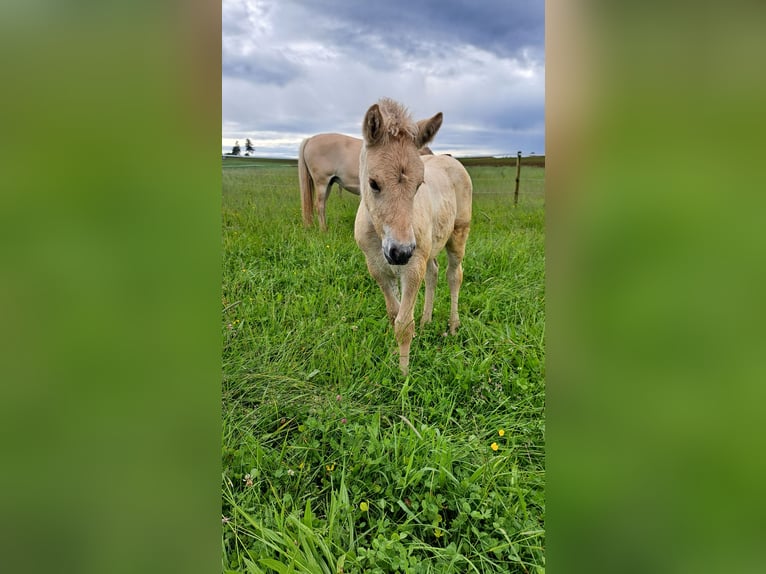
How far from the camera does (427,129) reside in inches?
83.2

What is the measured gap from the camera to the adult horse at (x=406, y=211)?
201cm

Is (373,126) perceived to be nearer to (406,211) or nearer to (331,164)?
(406,211)

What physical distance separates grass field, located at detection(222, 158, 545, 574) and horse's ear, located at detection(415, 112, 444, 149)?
35 centimetres

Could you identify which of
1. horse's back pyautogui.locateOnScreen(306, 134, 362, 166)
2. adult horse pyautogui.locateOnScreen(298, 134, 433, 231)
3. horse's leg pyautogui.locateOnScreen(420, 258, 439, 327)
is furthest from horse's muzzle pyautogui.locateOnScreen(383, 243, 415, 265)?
horse's back pyautogui.locateOnScreen(306, 134, 362, 166)

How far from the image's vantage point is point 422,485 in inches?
54.2

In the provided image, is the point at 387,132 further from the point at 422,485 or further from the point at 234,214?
the point at 422,485

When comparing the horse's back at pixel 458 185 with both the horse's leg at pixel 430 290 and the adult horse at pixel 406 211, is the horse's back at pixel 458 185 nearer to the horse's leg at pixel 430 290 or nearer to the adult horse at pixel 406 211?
the adult horse at pixel 406 211

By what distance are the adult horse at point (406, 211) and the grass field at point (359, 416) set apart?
222mm

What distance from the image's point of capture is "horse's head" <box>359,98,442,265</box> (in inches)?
79.4

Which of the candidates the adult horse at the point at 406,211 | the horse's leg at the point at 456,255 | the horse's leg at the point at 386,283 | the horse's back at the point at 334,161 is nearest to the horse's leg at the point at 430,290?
the adult horse at the point at 406,211
